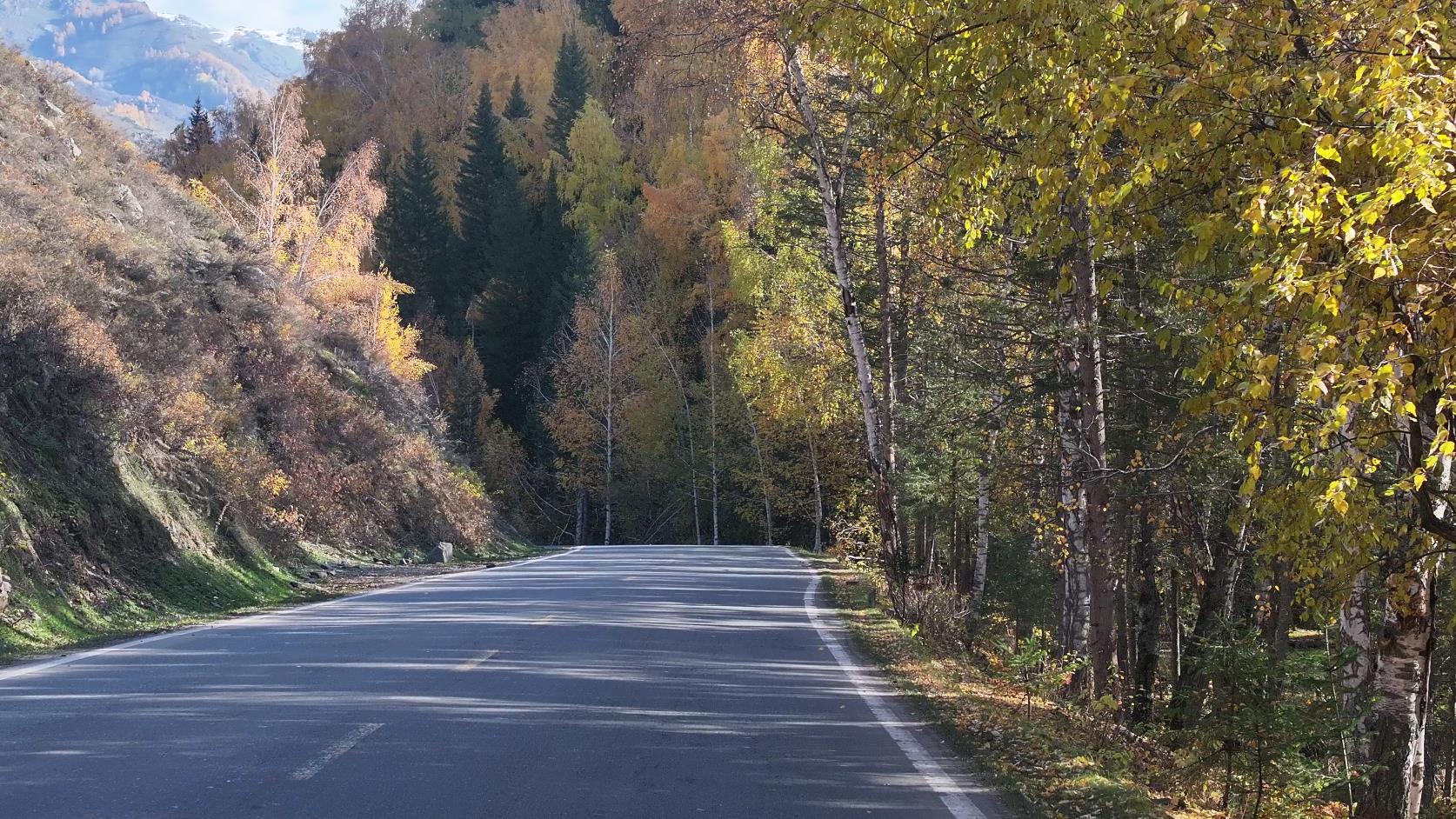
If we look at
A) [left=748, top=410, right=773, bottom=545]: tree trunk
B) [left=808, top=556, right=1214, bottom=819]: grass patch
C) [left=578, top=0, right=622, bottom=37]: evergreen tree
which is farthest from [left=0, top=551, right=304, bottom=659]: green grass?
[left=578, top=0, right=622, bottom=37]: evergreen tree

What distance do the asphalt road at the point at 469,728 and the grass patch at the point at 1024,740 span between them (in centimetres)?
30

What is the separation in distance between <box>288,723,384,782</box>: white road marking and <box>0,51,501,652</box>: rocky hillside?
6.78 m

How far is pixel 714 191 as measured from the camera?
54906 millimetres

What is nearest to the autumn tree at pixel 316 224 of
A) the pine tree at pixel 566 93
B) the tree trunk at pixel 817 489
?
the tree trunk at pixel 817 489

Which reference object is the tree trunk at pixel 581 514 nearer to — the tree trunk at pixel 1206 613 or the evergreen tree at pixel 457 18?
the tree trunk at pixel 1206 613

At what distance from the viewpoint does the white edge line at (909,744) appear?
6.65 metres

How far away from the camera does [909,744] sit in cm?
824

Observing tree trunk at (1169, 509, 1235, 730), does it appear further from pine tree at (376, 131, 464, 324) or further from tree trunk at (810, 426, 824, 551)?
pine tree at (376, 131, 464, 324)

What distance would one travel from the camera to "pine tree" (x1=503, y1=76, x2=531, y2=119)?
78.2 metres

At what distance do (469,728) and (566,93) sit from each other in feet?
227

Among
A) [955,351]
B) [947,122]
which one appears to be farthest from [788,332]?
[947,122]

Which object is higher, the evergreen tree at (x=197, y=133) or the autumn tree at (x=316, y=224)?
the evergreen tree at (x=197, y=133)

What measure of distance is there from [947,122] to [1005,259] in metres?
9.11

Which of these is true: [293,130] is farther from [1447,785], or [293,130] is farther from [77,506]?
[1447,785]
